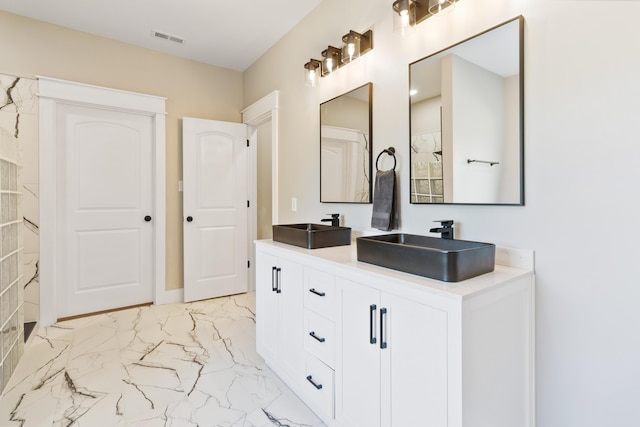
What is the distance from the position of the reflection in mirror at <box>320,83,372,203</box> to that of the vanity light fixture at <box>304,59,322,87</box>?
207 millimetres

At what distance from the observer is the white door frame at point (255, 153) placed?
10.2 feet

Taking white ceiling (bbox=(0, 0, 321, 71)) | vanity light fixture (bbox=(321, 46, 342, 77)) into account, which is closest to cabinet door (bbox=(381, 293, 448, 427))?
vanity light fixture (bbox=(321, 46, 342, 77))

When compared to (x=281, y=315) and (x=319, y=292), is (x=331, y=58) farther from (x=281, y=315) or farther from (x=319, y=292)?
(x=281, y=315)

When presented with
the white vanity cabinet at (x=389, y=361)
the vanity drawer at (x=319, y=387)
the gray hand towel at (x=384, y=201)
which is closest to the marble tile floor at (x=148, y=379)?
the vanity drawer at (x=319, y=387)

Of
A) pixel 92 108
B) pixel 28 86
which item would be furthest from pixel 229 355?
pixel 28 86

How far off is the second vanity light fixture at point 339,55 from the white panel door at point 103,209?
1.91 m

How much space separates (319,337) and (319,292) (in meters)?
0.22

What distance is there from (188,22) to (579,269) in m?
3.21

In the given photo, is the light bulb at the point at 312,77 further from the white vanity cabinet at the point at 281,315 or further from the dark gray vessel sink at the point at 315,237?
the white vanity cabinet at the point at 281,315

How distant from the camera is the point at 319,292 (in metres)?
1.58

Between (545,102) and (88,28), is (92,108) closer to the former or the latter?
(88,28)

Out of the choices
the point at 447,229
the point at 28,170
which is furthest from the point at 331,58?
the point at 28,170

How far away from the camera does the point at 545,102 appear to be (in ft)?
4.16

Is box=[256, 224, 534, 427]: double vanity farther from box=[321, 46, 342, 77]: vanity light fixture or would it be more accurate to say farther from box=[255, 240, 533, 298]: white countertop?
box=[321, 46, 342, 77]: vanity light fixture
